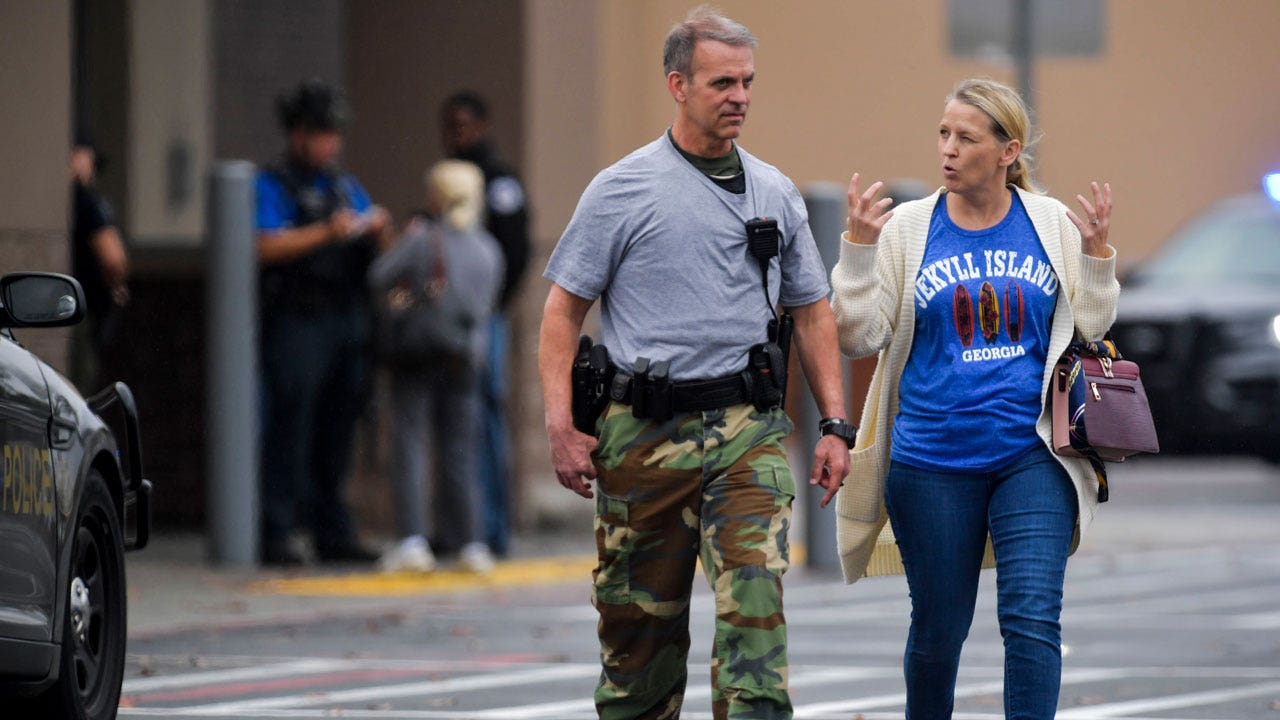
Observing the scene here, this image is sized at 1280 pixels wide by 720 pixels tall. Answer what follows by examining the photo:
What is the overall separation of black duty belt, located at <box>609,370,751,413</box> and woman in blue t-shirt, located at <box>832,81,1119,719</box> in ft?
1.05

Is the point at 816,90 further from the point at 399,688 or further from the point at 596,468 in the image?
the point at 596,468

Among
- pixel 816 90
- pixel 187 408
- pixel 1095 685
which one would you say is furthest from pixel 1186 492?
pixel 1095 685

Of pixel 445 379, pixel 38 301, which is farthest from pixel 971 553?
pixel 445 379

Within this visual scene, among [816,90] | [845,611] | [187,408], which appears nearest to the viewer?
[845,611]

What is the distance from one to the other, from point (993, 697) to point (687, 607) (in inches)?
106

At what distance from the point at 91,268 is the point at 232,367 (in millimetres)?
849

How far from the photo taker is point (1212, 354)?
61.7 ft

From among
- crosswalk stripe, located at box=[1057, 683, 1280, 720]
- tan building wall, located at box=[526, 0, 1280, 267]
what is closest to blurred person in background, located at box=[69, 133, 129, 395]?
crosswalk stripe, located at box=[1057, 683, 1280, 720]

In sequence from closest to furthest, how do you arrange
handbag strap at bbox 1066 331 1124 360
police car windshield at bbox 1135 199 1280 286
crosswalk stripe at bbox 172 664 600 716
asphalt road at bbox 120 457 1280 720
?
handbag strap at bbox 1066 331 1124 360 → crosswalk stripe at bbox 172 664 600 716 → asphalt road at bbox 120 457 1280 720 → police car windshield at bbox 1135 199 1280 286

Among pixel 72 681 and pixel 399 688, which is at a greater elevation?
pixel 72 681

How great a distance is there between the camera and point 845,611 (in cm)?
1205

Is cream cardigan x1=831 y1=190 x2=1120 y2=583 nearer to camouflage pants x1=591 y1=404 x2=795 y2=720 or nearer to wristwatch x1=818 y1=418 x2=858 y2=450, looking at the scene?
wristwatch x1=818 y1=418 x2=858 y2=450

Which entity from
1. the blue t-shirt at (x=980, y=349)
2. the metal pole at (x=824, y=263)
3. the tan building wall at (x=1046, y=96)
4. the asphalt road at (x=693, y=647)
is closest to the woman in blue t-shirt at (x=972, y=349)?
the blue t-shirt at (x=980, y=349)

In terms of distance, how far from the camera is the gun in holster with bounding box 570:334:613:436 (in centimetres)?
653
